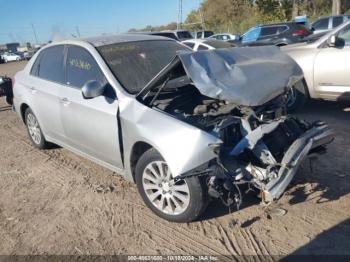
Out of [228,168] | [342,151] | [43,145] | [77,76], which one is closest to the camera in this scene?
[228,168]

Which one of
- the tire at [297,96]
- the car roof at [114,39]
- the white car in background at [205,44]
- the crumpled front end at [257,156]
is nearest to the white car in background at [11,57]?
the white car in background at [205,44]

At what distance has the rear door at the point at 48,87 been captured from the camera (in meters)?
5.35

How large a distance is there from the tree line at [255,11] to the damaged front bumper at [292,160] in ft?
96.1

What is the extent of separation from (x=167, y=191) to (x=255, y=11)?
1544 inches

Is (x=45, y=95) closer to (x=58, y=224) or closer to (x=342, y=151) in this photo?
(x=58, y=224)

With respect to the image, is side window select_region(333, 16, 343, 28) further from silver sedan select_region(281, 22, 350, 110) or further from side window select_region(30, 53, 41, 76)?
side window select_region(30, 53, 41, 76)

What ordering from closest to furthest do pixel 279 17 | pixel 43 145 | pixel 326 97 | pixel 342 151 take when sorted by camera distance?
pixel 342 151 < pixel 43 145 < pixel 326 97 < pixel 279 17

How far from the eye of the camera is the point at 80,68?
4.96 metres

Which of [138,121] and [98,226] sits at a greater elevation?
[138,121]

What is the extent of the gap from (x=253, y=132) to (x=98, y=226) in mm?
1816

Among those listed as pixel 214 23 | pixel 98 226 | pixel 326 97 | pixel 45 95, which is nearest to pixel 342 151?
pixel 326 97

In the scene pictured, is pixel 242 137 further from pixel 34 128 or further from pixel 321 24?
pixel 321 24

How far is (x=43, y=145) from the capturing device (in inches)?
251

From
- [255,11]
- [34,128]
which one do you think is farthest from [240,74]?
[255,11]
